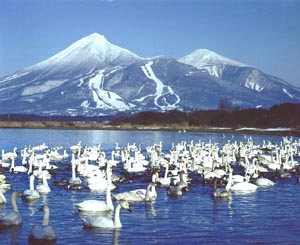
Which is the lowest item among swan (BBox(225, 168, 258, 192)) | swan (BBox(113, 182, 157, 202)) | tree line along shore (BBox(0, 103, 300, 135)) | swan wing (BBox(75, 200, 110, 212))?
swan wing (BBox(75, 200, 110, 212))

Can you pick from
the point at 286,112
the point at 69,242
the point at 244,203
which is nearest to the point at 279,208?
the point at 244,203

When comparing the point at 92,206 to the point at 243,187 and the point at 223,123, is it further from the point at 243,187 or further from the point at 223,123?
the point at 223,123

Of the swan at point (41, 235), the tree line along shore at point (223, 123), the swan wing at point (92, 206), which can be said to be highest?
the tree line along shore at point (223, 123)

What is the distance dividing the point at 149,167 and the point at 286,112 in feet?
303

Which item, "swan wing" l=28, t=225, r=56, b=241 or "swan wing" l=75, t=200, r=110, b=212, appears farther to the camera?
"swan wing" l=75, t=200, r=110, b=212

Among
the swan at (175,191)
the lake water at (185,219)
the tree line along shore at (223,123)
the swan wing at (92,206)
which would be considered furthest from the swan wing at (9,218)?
the tree line along shore at (223,123)

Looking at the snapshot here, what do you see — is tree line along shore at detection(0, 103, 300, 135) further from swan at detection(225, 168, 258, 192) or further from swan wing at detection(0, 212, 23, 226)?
swan wing at detection(0, 212, 23, 226)

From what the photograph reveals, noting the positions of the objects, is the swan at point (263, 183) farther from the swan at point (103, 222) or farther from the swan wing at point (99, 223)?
the swan wing at point (99, 223)

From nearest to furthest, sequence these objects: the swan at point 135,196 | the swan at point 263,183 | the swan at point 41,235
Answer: the swan at point 41,235 < the swan at point 135,196 < the swan at point 263,183

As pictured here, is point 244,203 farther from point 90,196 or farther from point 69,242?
point 69,242

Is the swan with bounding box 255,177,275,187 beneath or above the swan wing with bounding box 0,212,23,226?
above

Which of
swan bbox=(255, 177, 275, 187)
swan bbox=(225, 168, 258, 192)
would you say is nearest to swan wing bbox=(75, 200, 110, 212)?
swan bbox=(225, 168, 258, 192)

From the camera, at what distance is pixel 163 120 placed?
5719 inches

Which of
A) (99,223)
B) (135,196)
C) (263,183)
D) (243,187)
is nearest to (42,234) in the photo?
(99,223)
